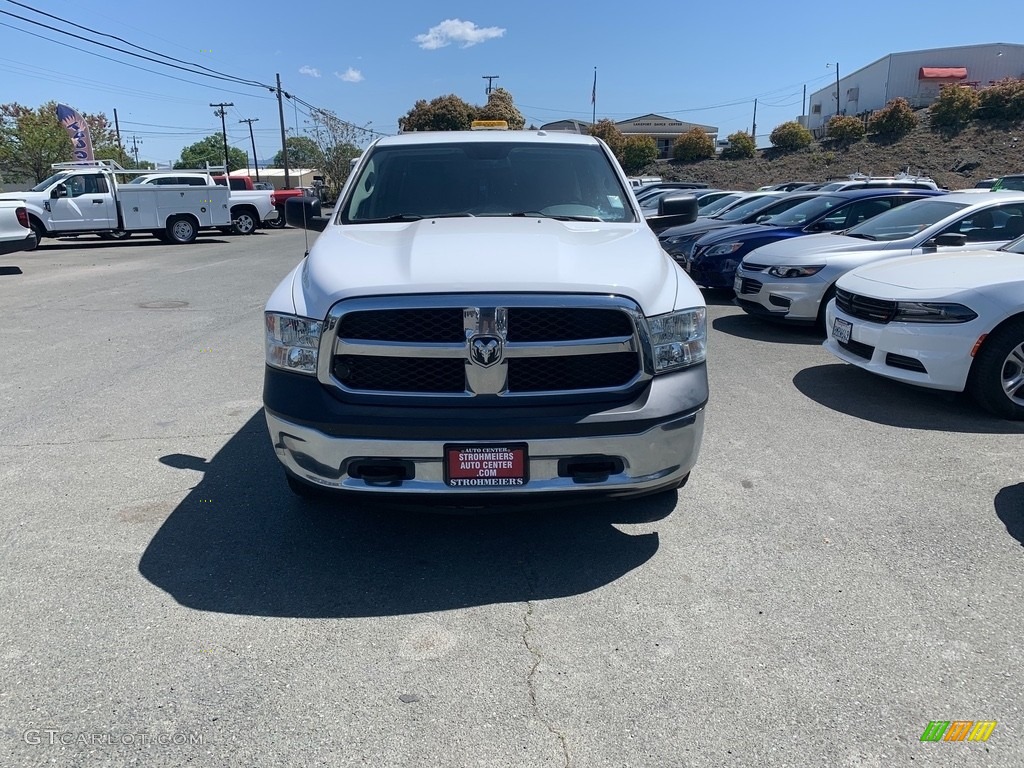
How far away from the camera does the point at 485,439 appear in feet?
10.0

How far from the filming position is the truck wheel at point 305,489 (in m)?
3.32

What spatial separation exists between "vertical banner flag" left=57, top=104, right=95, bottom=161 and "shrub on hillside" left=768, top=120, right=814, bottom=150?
46.0 meters

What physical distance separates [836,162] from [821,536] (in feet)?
173

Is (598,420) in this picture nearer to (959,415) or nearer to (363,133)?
(959,415)

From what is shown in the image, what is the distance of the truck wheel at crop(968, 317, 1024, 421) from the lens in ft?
17.6

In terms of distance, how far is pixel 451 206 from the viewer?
15.1 feet

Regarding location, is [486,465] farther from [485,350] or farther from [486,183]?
[486,183]

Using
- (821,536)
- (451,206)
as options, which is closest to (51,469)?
(451,206)

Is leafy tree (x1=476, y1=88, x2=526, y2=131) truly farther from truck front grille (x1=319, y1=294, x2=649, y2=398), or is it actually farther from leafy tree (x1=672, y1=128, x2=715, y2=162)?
truck front grille (x1=319, y1=294, x2=649, y2=398)

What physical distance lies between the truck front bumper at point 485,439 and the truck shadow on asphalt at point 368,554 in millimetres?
303

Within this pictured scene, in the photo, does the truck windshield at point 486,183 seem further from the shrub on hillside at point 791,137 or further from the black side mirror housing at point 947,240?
the shrub on hillside at point 791,137

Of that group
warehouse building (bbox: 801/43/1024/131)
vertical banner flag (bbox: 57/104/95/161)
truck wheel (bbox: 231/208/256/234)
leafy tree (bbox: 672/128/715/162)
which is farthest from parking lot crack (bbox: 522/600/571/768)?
warehouse building (bbox: 801/43/1024/131)

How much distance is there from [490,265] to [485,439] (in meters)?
0.75

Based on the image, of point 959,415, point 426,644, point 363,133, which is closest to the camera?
point 426,644
